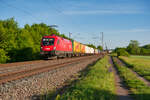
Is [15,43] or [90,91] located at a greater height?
[15,43]

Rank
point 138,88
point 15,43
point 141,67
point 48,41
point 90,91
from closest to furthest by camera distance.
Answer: point 90,91, point 138,88, point 141,67, point 48,41, point 15,43

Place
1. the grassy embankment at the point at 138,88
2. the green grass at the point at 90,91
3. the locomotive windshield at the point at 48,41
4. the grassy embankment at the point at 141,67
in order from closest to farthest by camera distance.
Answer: the green grass at the point at 90,91 < the grassy embankment at the point at 138,88 < the grassy embankment at the point at 141,67 < the locomotive windshield at the point at 48,41

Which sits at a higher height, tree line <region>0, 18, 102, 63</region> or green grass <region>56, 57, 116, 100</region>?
tree line <region>0, 18, 102, 63</region>

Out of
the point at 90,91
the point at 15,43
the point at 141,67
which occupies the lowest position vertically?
the point at 141,67

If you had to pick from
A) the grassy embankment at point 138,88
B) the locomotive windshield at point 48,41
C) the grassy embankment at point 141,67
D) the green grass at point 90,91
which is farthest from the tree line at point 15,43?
the grassy embankment at point 138,88

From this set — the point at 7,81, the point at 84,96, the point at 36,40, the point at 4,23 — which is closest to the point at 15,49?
the point at 4,23

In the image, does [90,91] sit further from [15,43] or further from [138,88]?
[15,43]

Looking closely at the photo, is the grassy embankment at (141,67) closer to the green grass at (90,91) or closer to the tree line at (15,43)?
the green grass at (90,91)

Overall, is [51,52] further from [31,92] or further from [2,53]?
[31,92]

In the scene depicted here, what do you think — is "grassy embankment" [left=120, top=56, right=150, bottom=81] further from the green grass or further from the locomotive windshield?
the locomotive windshield

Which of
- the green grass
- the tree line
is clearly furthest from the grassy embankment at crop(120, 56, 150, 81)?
the tree line

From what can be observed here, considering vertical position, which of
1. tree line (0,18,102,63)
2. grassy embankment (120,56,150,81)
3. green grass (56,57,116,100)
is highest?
tree line (0,18,102,63)

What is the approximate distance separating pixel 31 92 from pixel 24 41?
73.9 feet

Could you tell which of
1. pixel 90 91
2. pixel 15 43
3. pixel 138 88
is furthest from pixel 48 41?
pixel 90 91
